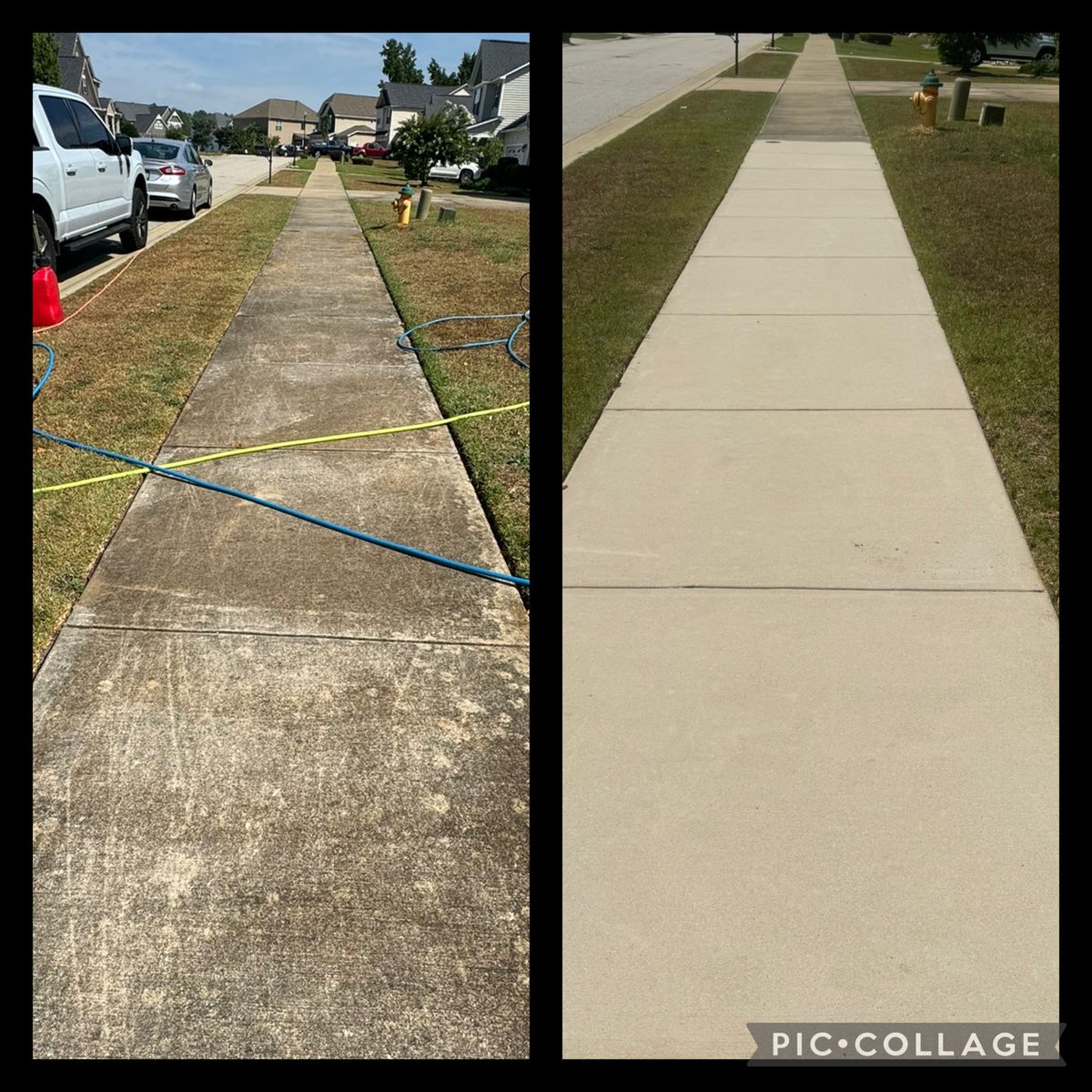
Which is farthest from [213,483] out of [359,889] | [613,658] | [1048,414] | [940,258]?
[940,258]

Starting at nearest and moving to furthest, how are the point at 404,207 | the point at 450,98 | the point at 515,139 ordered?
the point at 404,207, the point at 515,139, the point at 450,98

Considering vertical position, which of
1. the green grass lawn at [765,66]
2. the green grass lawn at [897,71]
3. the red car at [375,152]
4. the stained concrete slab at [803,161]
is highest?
the red car at [375,152]

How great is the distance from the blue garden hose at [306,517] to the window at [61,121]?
18.1 feet

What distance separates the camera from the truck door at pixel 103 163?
428 inches

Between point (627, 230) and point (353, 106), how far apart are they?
6641 cm

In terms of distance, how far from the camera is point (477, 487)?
16.9 ft

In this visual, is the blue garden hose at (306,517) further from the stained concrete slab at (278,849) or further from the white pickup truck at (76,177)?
the white pickup truck at (76,177)

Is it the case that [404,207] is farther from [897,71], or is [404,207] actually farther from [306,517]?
[897,71]

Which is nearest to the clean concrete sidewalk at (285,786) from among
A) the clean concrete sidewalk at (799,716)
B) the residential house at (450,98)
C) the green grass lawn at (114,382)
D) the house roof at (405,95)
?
the green grass lawn at (114,382)

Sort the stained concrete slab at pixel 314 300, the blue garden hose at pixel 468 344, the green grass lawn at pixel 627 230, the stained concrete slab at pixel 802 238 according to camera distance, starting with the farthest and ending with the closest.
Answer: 1. the stained concrete slab at pixel 314 300
2. the stained concrete slab at pixel 802 238
3. the blue garden hose at pixel 468 344
4. the green grass lawn at pixel 627 230

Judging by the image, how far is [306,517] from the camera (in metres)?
4.70

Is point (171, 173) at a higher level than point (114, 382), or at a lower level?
higher

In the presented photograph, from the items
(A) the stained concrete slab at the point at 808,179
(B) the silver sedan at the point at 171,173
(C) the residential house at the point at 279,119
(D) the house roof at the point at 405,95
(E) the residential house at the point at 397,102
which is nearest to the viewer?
(A) the stained concrete slab at the point at 808,179

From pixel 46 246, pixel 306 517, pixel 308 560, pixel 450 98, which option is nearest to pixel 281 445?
pixel 306 517
